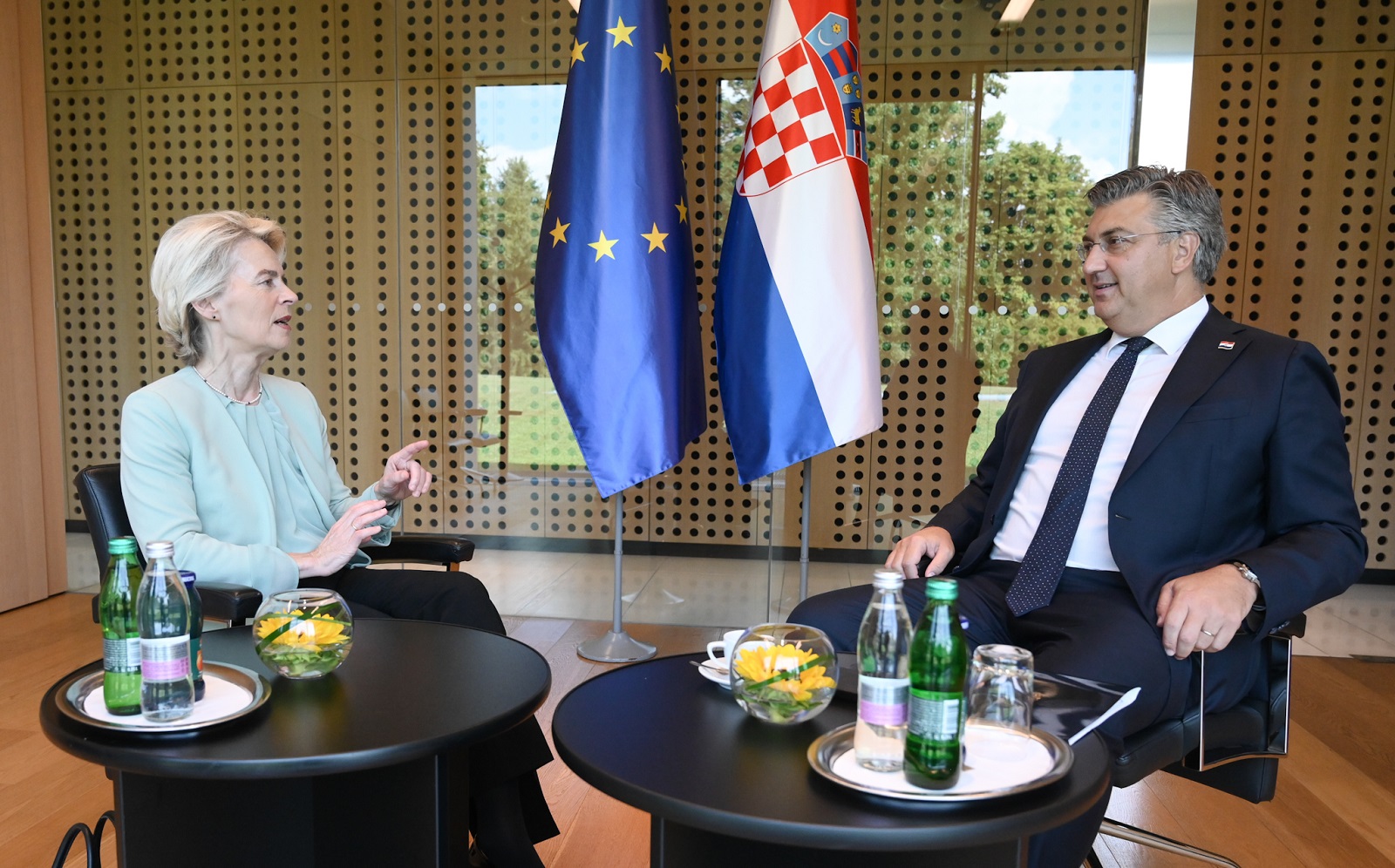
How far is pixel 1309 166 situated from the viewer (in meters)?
4.31

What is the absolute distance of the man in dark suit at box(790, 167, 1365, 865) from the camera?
169cm

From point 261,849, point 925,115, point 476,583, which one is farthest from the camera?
point 925,115

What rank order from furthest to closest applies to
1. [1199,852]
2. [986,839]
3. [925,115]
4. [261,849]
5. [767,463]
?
[925,115]
[767,463]
[1199,852]
[261,849]
[986,839]

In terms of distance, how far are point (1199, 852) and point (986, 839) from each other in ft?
4.27

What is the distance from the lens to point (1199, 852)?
200 cm

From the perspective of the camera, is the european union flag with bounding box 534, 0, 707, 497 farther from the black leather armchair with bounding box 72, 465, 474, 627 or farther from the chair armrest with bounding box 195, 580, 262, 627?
the chair armrest with bounding box 195, 580, 262, 627

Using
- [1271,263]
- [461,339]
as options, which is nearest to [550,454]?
[461,339]

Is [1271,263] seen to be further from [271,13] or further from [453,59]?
[271,13]

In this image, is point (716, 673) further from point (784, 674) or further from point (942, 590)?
point (942, 590)

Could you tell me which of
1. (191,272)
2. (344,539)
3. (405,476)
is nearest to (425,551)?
(405,476)

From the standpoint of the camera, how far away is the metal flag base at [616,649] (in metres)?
3.50

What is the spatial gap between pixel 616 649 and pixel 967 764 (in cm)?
253

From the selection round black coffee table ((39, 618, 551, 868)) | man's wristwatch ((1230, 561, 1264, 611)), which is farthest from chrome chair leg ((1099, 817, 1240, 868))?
round black coffee table ((39, 618, 551, 868))

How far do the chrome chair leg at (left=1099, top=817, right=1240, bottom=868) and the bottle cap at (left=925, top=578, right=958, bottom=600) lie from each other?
4.22ft
